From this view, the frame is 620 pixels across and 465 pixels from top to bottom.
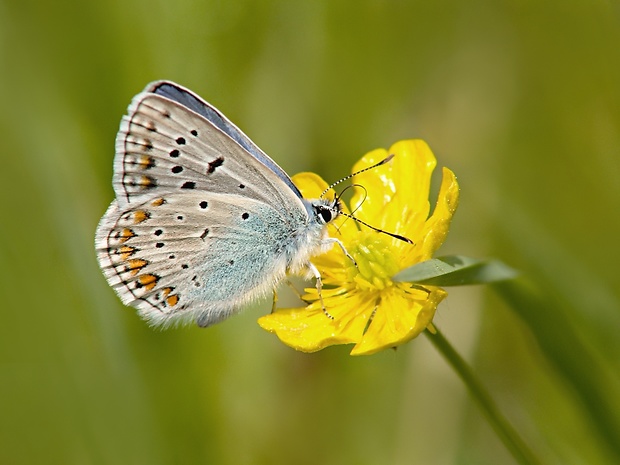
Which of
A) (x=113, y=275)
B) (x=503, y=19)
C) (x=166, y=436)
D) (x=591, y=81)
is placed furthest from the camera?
(x=503, y=19)

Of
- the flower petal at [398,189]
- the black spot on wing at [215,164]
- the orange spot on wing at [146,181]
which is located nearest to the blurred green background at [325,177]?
the flower petal at [398,189]

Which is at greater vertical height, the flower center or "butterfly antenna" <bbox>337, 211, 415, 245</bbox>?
"butterfly antenna" <bbox>337, 211, 415, 245</bbox>

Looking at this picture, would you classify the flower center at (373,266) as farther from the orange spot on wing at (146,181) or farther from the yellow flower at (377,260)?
the orange spot on wing at (146,181)

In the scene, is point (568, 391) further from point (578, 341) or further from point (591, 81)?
point (591, 81)

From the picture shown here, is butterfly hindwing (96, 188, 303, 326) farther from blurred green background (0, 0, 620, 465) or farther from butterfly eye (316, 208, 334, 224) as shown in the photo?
blurred green background (0, 0, 620, 465)

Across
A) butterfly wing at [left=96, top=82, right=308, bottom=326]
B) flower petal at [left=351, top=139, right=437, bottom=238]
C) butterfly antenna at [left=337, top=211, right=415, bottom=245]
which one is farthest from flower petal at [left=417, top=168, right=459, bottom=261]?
butterfly wing at [left=96, top=82, right=308, bottom=326]

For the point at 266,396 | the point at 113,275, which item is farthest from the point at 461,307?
the point at 113,275

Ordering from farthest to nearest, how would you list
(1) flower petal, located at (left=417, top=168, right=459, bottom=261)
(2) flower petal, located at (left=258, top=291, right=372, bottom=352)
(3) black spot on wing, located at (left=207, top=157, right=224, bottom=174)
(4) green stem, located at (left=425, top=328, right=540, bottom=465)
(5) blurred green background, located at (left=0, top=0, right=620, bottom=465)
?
1. (5) blurred green background, located at (left=0, top=0, right=620, bottom=465)
2. (3) black spot on wing, located at (left=207, top=157, right=224, bottom=174)
3. (2) flower petal, located at (left=258, top=291, right=372, bottom=352)
4. (1) flower petal, located at (left=417, top=168, right=459, bottom=261)
5. (4) green stem, located at (left=425, top=328, right=540, bottom=465)
